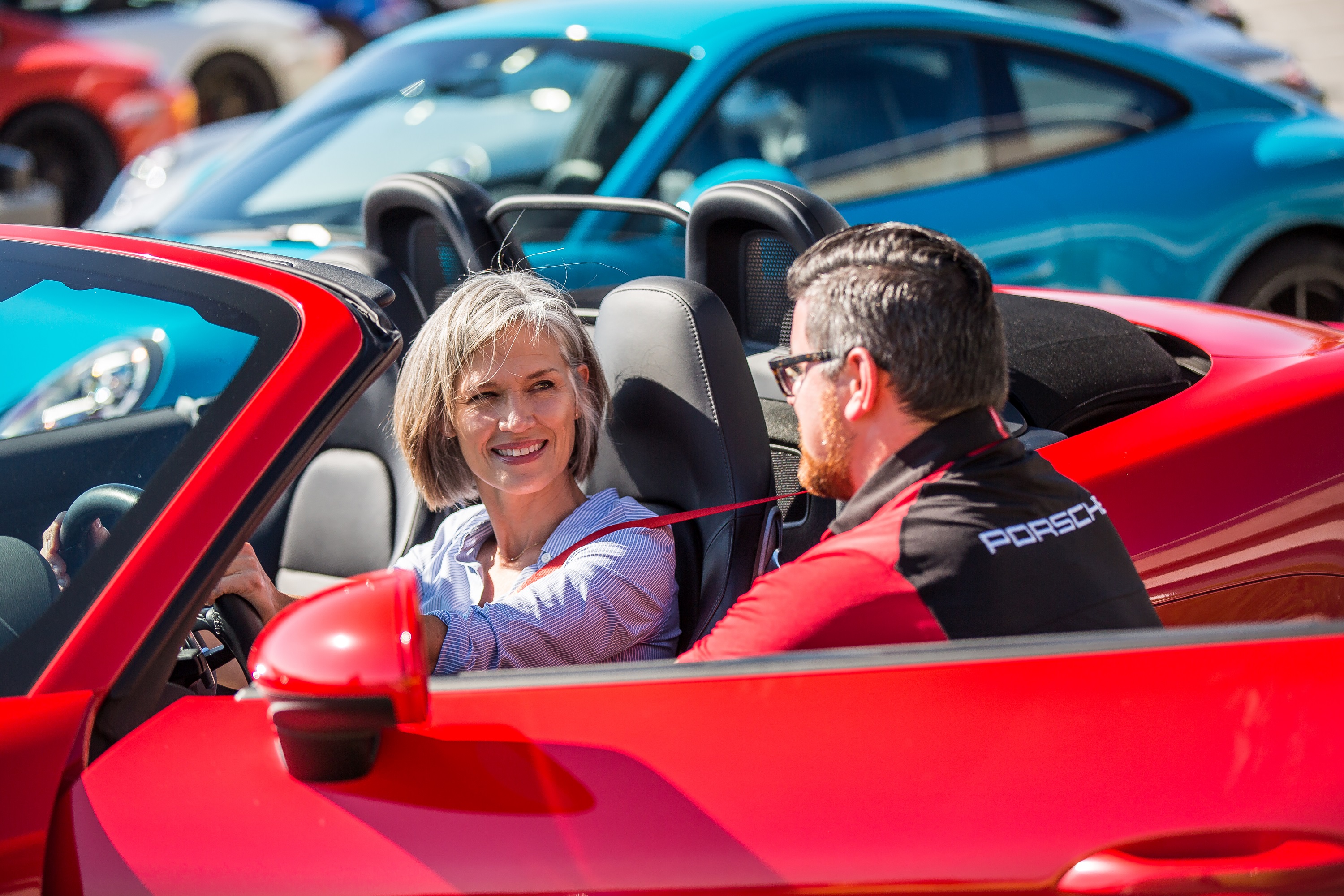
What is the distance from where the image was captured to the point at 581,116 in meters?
4.88

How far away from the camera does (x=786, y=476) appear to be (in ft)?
8.21

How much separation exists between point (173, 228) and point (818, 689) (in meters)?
3.68

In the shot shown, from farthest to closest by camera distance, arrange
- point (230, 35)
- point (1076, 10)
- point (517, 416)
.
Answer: point (230, 35) → point (1076, 10) → point (517, 416)

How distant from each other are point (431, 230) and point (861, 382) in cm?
173

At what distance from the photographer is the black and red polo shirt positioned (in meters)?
1.58

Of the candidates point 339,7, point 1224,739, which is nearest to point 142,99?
point 339,7

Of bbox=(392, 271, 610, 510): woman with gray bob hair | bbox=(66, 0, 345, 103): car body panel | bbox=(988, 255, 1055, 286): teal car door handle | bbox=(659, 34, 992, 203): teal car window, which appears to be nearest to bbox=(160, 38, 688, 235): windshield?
bbox=(659, 34, 992, 203): teal car window

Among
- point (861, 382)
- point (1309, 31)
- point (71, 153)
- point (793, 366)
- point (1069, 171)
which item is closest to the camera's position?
point (861, 382)

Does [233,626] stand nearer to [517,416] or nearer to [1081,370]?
[517,416]

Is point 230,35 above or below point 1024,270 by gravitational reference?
above

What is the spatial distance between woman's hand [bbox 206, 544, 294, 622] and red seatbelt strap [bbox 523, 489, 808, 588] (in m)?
0.40

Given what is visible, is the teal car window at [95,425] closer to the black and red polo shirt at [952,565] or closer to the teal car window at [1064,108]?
the black and red polo shirt at [952,565]

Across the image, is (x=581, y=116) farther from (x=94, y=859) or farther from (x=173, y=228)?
(x=94, y=859)

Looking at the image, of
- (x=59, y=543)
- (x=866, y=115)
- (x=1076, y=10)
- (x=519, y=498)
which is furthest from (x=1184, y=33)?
(x=59, y=543)
